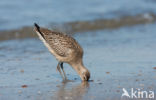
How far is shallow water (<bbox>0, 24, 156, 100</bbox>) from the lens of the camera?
6508 millimetres

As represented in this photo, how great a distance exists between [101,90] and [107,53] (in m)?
3.41

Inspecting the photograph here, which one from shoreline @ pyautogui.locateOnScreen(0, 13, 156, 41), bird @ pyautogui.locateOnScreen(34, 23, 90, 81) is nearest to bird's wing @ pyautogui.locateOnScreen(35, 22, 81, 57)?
bird @ pyautogui.locateOnScreen(34, 23, 90, 81)

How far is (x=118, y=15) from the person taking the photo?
1692 cm

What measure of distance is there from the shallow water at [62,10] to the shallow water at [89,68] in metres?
2.49

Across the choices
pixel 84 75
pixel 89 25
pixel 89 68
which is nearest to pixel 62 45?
pixel 84 75

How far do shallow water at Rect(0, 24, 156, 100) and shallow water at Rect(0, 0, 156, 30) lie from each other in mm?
2492

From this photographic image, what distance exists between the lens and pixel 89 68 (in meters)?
8.52

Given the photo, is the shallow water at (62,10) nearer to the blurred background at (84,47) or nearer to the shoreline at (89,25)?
the blurred background at (84,47)

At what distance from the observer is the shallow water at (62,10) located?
14938 mm

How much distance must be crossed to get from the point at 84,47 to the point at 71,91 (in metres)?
4.47
